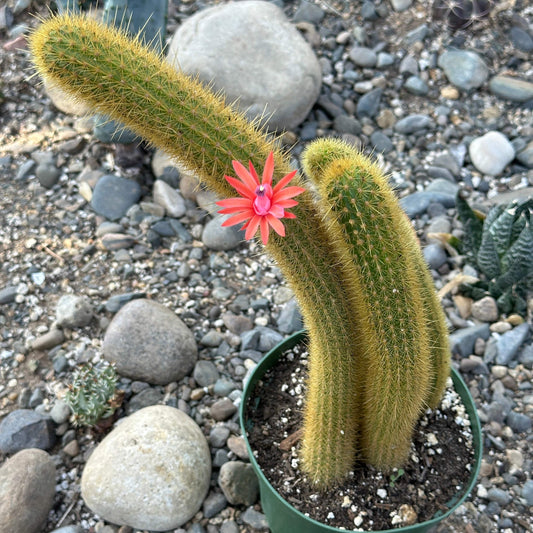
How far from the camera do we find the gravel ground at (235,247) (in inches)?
108

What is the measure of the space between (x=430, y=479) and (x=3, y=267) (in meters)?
2.50

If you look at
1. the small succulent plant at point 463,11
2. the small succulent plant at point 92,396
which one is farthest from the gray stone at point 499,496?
the small succulent plant at point 463,11

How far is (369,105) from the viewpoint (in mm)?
4188

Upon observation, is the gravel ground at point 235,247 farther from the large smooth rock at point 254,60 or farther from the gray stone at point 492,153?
the large smooth rock at point 254,60

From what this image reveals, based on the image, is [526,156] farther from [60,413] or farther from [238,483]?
[60,413]

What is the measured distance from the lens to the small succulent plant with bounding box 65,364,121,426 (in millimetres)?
2635

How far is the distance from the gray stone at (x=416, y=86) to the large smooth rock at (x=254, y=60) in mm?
672

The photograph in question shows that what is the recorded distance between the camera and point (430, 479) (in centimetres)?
215

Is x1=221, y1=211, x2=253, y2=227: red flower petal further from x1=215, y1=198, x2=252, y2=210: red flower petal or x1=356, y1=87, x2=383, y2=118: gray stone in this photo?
x1=356, y1=87, x2=383, y2=118: gray stone

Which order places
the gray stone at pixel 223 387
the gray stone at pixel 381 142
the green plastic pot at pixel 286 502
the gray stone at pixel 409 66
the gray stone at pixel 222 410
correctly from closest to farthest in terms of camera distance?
the green plastic pot at pixel 286 502 → the gray stone at pixel 222 410 → the gray stone at pixel 223 387 → the gray stone at pixel 381 142 → the gray stone at pixel 409 66

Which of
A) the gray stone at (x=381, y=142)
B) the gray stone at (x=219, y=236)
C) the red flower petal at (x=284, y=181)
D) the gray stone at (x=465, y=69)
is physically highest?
the red flower petal at (x=284, y=181)

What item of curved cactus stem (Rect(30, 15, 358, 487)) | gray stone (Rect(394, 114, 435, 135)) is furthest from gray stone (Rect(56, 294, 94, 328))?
gray stone (Rect(394, 114, 435, 135))

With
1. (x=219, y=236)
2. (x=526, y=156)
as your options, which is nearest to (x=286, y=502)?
(x=219, y=236)

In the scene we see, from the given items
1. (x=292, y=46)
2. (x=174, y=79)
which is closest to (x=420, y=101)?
(x=292, y=46)
